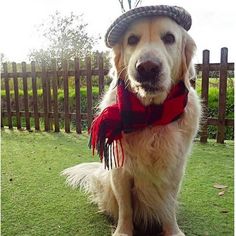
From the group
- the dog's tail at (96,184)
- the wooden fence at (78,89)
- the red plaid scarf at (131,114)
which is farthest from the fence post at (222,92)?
the red plaid scarf at (131,114)

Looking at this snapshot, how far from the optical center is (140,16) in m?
1.69

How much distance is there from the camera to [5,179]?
292 cm

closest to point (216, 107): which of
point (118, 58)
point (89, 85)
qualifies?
point (89, 85)

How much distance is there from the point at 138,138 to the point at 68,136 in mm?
3689

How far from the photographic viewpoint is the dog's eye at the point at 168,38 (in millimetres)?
1701

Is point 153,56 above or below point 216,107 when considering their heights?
above

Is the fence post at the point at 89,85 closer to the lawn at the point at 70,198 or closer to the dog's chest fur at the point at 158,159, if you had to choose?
the lawn at the point at 70,198

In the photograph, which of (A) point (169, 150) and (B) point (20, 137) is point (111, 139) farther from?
(B) point (20, 137)

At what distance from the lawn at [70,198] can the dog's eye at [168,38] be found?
4.04 feet

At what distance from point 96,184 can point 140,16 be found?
4.27ft

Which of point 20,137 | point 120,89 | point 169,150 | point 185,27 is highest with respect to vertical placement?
point 185,27

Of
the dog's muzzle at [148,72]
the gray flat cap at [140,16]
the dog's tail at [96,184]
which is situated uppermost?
the gray flat cap at [140,16]

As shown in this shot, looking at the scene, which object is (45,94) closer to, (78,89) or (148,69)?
(78,89)

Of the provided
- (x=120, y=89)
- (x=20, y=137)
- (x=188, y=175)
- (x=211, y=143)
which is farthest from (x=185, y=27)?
(x=20, y=137)
